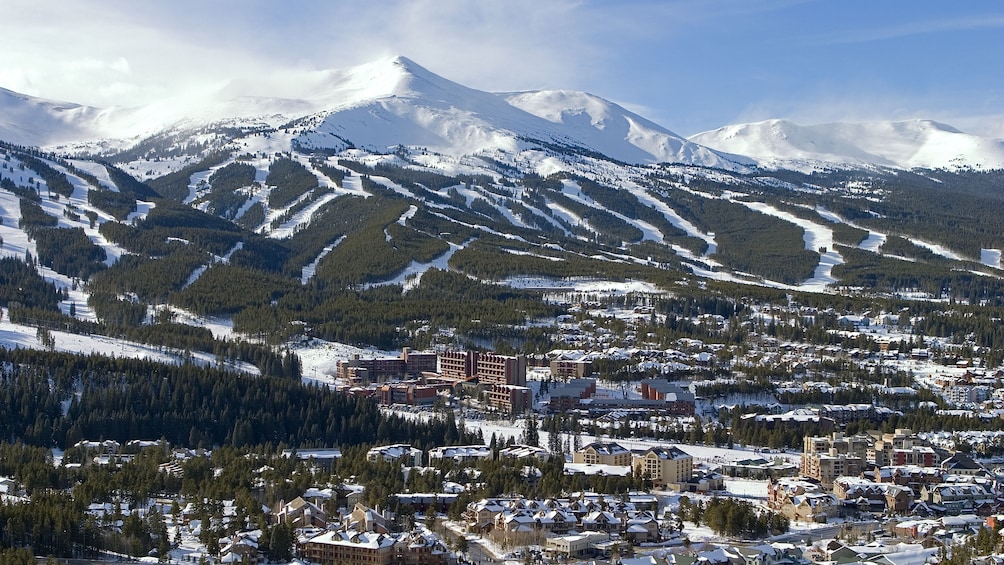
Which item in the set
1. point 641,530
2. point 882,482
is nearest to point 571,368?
point 882,482

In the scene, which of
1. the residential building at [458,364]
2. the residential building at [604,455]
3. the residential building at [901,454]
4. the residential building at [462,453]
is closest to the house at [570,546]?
the residential building at [462,453]

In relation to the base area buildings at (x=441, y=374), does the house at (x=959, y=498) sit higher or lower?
lower

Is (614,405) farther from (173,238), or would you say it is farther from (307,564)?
(173,238)

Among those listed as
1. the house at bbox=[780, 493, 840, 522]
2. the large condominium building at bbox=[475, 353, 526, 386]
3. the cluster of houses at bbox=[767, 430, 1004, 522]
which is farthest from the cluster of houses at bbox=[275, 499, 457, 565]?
the large condominium building at bbox=[475, 353, 526, 386]

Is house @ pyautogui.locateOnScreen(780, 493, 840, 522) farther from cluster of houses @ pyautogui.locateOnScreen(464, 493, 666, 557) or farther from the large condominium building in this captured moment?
the large condominium building

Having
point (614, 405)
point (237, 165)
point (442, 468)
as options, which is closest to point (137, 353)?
point (614, 405)

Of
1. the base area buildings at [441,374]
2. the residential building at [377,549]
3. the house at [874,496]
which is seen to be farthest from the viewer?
the base area buildings at [441,374]

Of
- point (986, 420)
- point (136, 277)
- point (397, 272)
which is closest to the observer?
point (986, 420)

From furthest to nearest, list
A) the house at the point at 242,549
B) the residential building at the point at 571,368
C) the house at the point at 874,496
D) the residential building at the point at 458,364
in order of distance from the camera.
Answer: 1. the residential building at the point at 571,368
2. the residential building at the point at 458,364
3. the house at the point at 874,496
4. the house at the point at 242,549

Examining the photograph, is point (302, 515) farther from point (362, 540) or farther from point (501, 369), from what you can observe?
point (501, 369)

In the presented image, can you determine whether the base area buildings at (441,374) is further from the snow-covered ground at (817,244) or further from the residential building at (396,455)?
the snow-covered ground at (817,244)

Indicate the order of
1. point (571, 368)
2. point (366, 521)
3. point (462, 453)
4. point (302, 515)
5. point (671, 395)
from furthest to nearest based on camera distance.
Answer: point (571, 368) < point (671, 395) < point (462, 453) < point (302, 515) < point (366, 521)
